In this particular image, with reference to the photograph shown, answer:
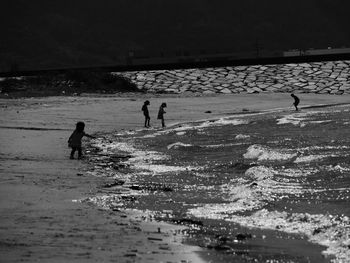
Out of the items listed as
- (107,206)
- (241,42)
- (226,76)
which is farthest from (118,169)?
(241,42)

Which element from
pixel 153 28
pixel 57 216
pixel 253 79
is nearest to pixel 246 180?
pixel 57 216

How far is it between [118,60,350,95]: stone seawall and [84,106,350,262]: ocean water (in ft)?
85.9

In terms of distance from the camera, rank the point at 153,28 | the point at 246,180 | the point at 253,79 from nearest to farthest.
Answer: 1. the point at 246,180
2. the point at 253,79
3. the point at 153,28

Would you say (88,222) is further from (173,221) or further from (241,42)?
(241,42)

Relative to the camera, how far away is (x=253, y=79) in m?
55.7

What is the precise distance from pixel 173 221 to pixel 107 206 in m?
1.45

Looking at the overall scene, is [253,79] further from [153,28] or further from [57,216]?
[153,28]

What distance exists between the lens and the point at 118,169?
54.7 ft

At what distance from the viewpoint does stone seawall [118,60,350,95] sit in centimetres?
5288

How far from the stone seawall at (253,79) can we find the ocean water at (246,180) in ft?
85.9

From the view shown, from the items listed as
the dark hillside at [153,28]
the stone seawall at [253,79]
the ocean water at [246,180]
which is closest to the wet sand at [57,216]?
the ocean water at [246,180]

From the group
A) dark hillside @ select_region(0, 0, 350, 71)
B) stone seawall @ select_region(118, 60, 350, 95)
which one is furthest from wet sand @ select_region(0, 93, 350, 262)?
dark hillside @ select_region(0, 0, 350, 71)

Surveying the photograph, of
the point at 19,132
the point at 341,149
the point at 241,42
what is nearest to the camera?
the point at 341,149

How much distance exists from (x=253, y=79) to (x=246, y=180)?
41381mm
